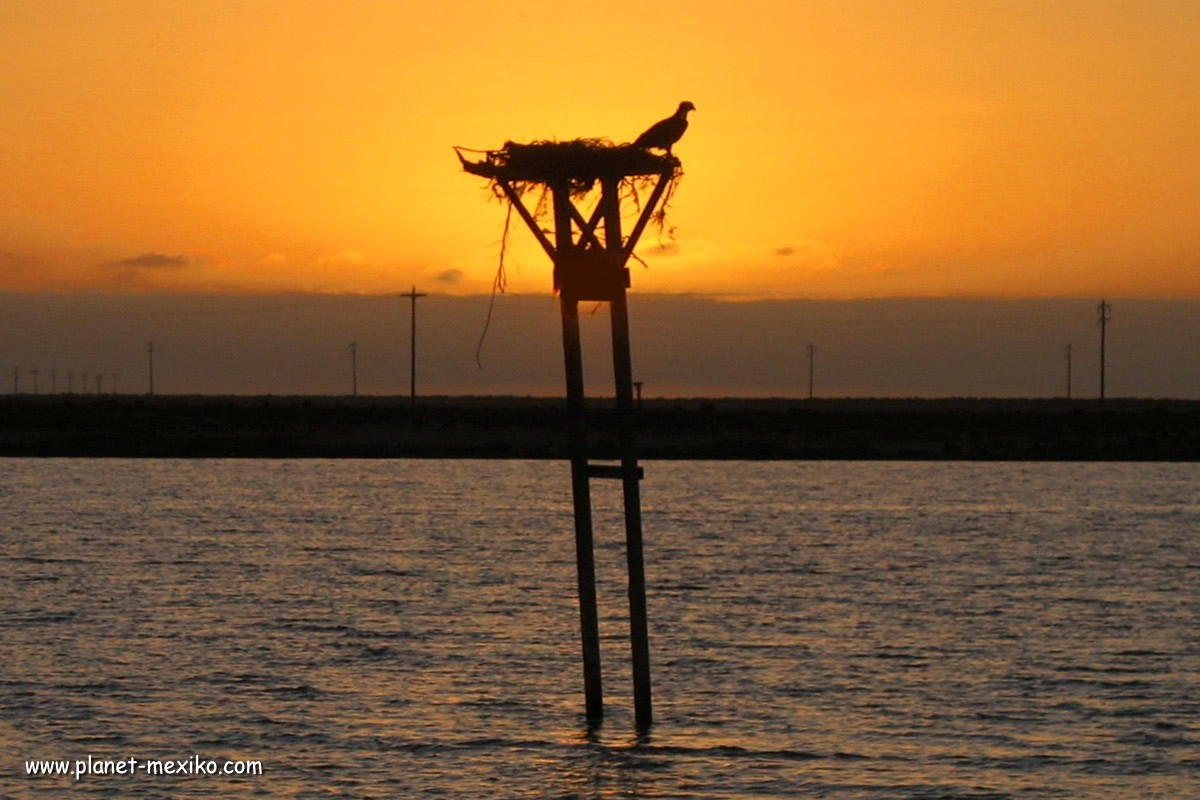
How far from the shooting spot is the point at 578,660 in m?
26.8

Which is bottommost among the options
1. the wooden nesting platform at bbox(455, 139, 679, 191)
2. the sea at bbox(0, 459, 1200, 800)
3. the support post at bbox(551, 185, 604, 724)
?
the sea at bbox(0, 459, 1200, 800)

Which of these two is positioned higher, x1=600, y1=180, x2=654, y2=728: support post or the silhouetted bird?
the silhouetted bird

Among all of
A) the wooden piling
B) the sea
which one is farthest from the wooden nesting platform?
the sea

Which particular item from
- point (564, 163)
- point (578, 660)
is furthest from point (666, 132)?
point (578, 660)

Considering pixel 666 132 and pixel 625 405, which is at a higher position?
pixel 666 132

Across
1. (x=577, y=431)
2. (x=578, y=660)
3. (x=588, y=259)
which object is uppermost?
(x=588, y=259)

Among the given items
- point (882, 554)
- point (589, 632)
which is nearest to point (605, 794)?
point (589, 632)

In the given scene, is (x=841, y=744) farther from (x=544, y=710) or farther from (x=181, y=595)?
(x=181, y=595)

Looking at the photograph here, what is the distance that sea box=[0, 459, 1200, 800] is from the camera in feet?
63.3

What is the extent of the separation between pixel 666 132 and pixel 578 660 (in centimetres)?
987

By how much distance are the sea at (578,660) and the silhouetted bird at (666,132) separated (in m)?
7.03

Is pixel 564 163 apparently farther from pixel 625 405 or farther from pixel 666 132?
pixel 625 405

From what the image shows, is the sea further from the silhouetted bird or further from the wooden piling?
the silhouetted bird

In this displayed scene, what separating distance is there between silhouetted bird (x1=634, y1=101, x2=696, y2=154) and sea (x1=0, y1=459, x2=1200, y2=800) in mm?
7032
